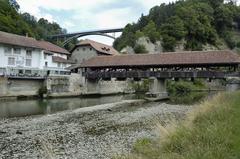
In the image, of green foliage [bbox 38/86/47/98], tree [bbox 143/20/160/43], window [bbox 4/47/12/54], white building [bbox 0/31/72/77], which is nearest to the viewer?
green foliage [bbox 38/86/47/98]

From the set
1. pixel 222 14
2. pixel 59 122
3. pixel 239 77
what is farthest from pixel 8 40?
pixel 222 14

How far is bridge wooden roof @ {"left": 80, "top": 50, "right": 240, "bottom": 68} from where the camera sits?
36.3m

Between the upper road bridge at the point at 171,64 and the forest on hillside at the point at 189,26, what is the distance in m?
20.6

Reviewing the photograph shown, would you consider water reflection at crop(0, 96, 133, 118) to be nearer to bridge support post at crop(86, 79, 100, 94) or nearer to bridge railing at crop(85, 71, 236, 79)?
bridge railing at crop(85, 71, 236, 79)

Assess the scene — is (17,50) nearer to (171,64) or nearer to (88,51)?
(171,64)

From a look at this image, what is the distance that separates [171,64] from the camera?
126ft

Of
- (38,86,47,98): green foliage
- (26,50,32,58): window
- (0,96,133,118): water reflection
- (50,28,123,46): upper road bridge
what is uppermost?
(50,28,123,46): upper road bridge

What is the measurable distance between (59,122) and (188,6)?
57589mm

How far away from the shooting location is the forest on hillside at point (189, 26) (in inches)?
2559

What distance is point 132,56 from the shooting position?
140 feet

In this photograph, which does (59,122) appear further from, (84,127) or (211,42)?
(211,42)

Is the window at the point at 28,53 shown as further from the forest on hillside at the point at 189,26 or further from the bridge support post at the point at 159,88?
the forest on hillside at the point at 189,26

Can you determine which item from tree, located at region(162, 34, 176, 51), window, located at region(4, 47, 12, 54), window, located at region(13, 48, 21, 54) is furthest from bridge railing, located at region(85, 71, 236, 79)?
tree, located at region(162, 34, 176, 51)

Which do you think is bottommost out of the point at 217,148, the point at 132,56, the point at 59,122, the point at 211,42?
the point at 59,122
